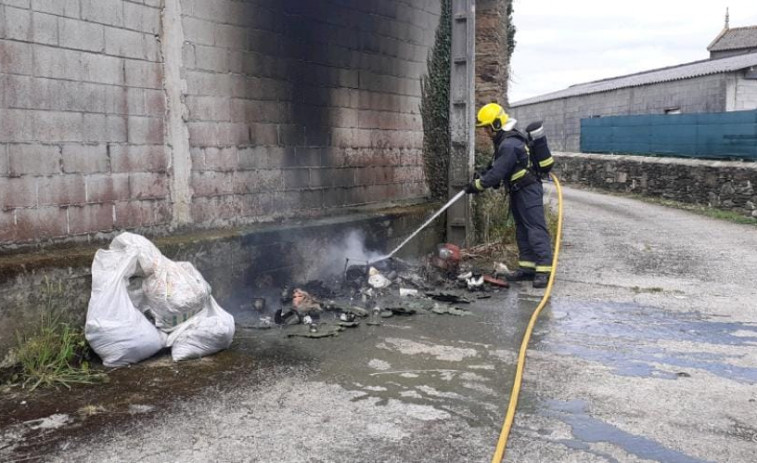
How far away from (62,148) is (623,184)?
49.9 ft

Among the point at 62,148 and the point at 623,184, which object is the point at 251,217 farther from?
the point at 623,184

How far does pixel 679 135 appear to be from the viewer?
1525 centimetres

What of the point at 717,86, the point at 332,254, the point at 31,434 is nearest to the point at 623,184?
the point at 717,86

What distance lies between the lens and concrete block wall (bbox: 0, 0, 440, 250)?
4199 mm

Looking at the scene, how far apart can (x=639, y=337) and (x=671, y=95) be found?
20.0m

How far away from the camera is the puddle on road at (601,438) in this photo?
117 inches

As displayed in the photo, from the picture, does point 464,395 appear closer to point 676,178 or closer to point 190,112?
point 190,112

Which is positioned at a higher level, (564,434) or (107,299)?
(107,299)

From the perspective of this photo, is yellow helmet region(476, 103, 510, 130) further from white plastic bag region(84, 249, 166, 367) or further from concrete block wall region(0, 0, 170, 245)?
white plastic bag region(84, 249, 166, 367)

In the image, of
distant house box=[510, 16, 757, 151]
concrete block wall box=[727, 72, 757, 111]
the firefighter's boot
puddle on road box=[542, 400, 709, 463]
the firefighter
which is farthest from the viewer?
distant house box=[510, 16, 757, 151]

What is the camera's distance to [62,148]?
4.37 meters

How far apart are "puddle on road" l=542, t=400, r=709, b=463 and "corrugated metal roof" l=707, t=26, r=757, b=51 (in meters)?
36.0

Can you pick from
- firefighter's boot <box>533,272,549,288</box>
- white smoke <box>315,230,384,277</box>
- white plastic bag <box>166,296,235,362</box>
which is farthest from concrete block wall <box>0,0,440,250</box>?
firefighter's boot <box>533,272,549,288</box>

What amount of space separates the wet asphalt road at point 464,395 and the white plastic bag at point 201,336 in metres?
0.09
